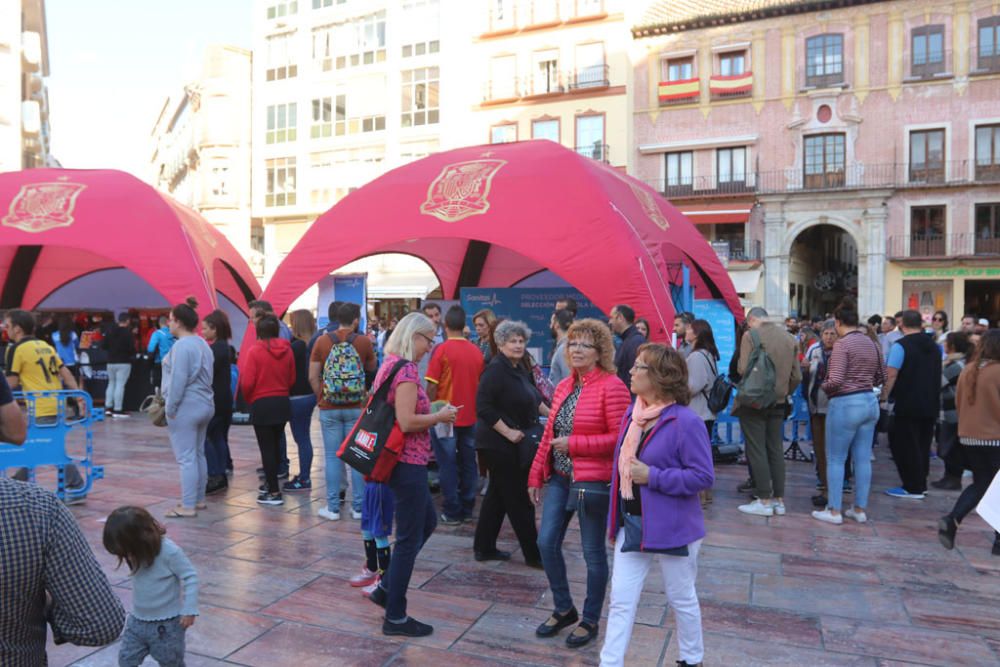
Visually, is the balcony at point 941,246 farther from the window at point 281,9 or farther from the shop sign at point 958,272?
the window at point 281,9

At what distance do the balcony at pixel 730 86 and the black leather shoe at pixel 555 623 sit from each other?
27.9 m

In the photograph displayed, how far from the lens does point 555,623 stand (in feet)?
13.2

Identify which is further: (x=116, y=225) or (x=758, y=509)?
(x=116, y=225)

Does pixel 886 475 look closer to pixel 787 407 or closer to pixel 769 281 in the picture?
pixel 787 407

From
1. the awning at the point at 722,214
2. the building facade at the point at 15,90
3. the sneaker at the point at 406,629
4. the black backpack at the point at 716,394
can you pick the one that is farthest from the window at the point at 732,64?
the building facade at the point at 15,90

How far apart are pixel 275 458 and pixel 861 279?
84.6 ft

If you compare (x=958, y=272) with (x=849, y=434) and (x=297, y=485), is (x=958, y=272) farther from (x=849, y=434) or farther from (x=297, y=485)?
(x=297, y=485)

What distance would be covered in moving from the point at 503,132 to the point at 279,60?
1222 cm

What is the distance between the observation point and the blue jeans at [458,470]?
6.22 meters

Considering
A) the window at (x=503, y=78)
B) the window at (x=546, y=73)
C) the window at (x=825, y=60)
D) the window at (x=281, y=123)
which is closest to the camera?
the window at (x=825, y=60)

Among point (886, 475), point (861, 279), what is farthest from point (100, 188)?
point (861, 279)

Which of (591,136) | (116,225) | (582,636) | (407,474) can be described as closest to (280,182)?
(591,136)

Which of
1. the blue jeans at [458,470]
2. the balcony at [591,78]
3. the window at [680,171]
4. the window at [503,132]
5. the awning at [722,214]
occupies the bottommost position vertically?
the blue jeans at [458,470]

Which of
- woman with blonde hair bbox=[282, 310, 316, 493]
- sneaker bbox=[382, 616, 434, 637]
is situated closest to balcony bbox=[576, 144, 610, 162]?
woman with blonde hair bbox=[282, 310, 316, 493]
